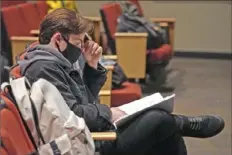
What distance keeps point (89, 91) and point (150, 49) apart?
2581 mm

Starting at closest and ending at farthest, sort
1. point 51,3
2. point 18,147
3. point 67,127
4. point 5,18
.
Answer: point 18,147
point 67,127
point 5,18
point 51,3

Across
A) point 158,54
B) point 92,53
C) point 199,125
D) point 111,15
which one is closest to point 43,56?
point 92,53

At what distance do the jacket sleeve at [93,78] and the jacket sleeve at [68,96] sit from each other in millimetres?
289

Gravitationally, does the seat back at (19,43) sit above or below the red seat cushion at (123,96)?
above

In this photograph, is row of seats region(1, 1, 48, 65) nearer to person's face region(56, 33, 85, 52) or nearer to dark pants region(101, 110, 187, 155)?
person's face region(56, 33, 85, 52)

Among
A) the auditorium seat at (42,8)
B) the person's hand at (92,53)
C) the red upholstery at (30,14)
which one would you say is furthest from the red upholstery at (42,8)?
the person's hand at (92,53)

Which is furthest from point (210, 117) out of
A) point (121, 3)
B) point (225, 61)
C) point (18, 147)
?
point (225, 61)

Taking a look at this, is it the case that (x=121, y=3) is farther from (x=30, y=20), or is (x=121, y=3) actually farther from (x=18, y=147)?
(x=18, y=147)

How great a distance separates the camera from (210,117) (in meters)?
2.46

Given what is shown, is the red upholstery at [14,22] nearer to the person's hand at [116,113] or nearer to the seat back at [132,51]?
the seat back at [132,51]

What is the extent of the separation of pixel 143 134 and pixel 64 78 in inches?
17.6

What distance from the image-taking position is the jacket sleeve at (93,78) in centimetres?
238

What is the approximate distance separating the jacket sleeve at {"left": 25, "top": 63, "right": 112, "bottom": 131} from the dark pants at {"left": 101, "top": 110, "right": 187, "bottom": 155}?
0.36 feet

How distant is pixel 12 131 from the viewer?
164cm
